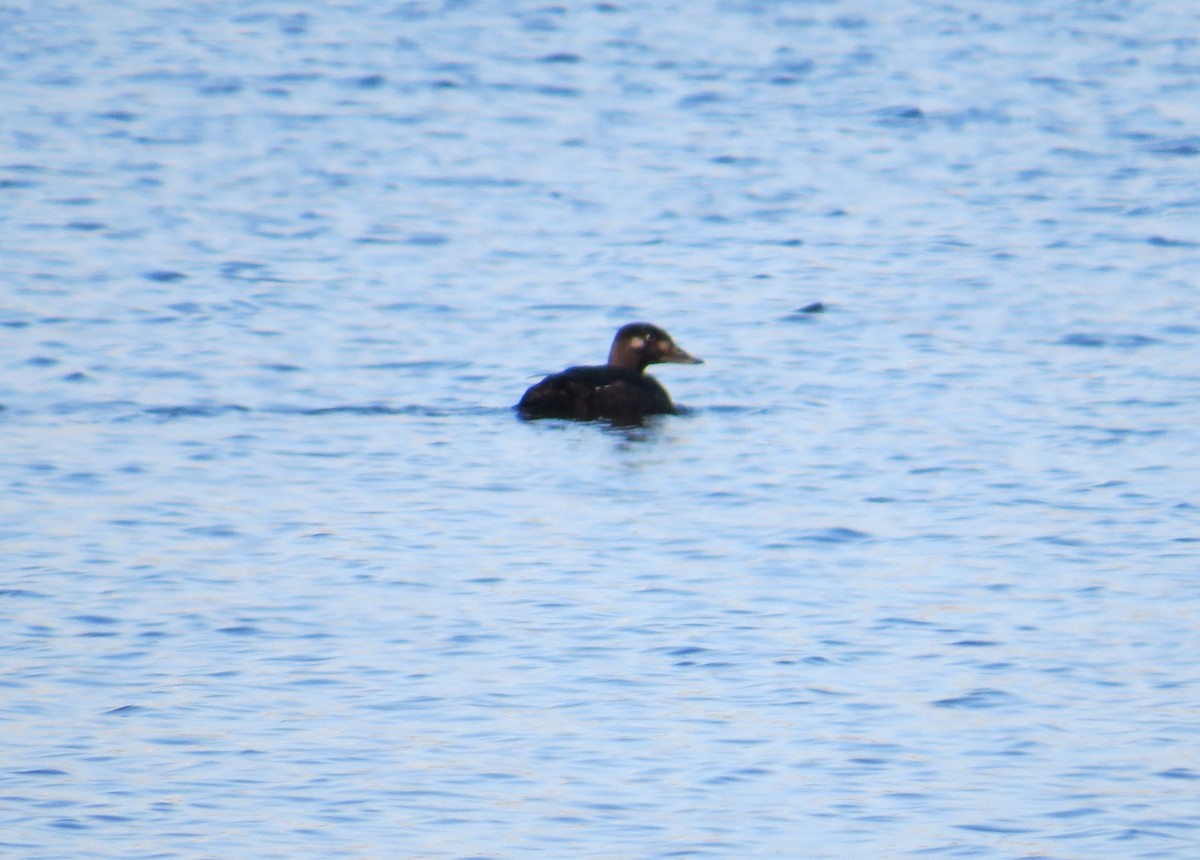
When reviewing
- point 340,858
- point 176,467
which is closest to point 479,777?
point 340,858

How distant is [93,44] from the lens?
29344mm

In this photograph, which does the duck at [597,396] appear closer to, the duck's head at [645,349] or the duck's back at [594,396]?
the duck's back at [594,396]

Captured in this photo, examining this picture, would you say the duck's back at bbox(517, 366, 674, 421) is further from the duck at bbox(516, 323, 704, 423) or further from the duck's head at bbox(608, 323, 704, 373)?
the duck's head at bbox(608, 323, 704, 373)

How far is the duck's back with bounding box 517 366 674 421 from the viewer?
43.1 ft

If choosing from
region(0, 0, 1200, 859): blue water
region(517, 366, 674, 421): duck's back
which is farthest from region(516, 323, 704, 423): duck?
region(0, 0, 1200, 859): blue water

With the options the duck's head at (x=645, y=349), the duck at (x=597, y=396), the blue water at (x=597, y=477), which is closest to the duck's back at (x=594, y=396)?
the duck at (x=597, y=396)

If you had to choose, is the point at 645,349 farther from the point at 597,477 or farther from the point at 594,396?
the point at 597,477

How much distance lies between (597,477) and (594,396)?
4.39 ft

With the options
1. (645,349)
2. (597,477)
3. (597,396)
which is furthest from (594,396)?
(597,477)

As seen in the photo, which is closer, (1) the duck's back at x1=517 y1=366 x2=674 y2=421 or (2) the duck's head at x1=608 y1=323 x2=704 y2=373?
(1) the duck's back at x1=517 y1=366 x2=674 y2=421

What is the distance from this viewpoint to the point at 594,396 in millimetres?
13242

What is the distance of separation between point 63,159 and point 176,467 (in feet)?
37.0

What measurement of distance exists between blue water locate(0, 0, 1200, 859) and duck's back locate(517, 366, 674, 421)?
0.28 metres

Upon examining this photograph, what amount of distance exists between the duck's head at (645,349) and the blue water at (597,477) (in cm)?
30
